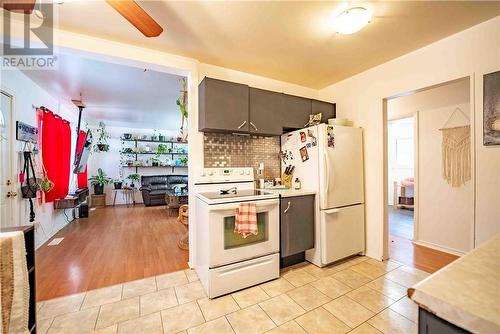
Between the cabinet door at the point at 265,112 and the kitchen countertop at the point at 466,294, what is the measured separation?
2035mm

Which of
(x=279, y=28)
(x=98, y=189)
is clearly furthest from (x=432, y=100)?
(x=98, y=189)

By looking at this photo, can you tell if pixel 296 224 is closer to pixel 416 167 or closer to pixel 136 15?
pixel 136 15

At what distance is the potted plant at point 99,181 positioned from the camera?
6168 mm

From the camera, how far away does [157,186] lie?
6.80m

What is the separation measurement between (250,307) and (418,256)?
237 centimetres

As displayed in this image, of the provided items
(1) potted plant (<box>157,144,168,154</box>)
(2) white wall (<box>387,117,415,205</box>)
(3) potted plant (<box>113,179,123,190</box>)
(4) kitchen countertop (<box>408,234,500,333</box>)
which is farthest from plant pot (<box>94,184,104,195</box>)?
(2) white wall (<box>387,117,415,205</box>)

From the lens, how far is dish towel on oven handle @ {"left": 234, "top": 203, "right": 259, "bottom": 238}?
6.29ft

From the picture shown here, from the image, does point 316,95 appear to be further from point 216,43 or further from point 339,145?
point 216,43

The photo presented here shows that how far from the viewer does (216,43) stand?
2131mm

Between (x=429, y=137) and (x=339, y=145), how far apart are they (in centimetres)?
183

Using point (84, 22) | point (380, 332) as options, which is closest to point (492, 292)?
point (380, 332)

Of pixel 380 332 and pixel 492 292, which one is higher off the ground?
pixel 492 292

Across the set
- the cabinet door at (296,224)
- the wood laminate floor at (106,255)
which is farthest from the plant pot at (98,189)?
the cabinet door at (296,224)

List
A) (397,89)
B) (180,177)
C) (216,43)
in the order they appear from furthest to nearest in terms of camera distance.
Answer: (180,177)
(397,89)
(216,43)
